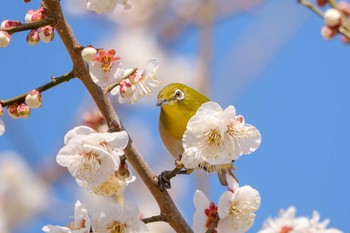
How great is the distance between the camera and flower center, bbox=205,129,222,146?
205 cm

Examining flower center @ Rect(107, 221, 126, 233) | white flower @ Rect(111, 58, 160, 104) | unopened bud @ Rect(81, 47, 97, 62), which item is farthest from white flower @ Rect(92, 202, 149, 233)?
unopened bud @ Rect(81, 47, 97, 62)

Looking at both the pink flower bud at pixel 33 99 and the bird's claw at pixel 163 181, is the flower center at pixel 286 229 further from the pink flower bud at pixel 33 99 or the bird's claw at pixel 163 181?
the pink flower bud at pixel 33 99

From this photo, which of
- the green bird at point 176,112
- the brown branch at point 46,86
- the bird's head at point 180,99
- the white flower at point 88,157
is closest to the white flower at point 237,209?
the white flower at point 88,157

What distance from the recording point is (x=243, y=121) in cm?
205

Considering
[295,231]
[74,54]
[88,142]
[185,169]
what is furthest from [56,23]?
[295,231]

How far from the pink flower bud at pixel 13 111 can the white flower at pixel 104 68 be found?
23cm

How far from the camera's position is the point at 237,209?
211cm

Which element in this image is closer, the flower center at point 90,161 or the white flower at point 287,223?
the flower center at point 90,161

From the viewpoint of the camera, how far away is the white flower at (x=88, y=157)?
6.42 feet

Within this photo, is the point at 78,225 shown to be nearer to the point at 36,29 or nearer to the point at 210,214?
the point at 210,214

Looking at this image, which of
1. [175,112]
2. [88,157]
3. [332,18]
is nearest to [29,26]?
[88,157]

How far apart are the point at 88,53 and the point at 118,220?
1.71 ft

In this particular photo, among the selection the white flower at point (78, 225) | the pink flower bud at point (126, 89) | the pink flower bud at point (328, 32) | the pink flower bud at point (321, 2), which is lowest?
the white flower at point (78, 225)

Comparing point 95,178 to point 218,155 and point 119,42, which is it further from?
point 119,42
